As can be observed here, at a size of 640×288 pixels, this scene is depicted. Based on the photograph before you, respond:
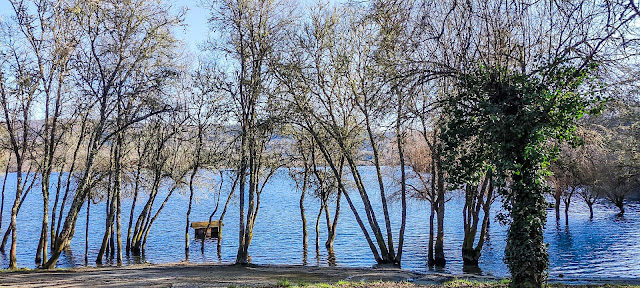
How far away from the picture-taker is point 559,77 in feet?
29.6

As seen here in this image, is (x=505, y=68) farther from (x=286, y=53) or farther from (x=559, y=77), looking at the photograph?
(x=286, y=53)

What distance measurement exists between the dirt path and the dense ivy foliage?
316 cm

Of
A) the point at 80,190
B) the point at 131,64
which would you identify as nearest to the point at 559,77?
the point at 131,64

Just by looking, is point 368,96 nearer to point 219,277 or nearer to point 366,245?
point 219,277

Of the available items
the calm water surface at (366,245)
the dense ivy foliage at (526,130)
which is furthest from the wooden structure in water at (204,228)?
the dense ivy foliage at (526,130)

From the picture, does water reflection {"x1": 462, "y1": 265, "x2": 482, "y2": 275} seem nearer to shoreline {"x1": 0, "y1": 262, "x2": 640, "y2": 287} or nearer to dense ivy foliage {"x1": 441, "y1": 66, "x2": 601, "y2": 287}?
shoreline {"x1": 0, "y1": 262, "x2": 640, "y2": 287}

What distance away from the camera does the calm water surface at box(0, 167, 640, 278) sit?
22500 millimetres

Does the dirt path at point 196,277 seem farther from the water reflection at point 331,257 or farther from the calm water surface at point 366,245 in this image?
the water reflection at point 331,257

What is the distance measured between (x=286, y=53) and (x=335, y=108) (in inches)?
113

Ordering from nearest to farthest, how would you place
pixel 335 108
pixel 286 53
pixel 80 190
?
pixel 80 190 → pixel 286 53 → pixel 335 108

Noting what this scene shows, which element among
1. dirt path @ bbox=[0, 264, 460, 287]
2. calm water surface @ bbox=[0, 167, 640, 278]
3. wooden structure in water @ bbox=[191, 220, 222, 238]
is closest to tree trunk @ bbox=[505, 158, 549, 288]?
dirt path @ bbox=[0, 264, 460, 287]

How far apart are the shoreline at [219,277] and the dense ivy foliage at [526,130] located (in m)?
2.85

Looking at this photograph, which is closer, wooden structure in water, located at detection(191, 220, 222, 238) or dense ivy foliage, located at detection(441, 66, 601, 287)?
dense ivy foliage, located at detection(441, 66, 601, 287)

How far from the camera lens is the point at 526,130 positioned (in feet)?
29.2
